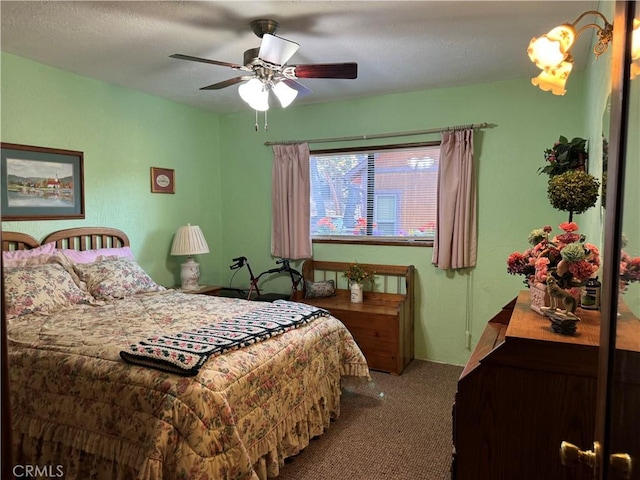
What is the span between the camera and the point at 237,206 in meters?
4.72

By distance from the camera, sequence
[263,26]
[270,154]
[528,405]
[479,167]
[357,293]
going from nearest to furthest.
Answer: [528,405]
[263,26]
[479,167]
[357,293]
[270,154]

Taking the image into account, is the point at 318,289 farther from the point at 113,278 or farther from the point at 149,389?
the point at 149,389

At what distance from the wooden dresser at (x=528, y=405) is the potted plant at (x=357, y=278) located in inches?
92.2

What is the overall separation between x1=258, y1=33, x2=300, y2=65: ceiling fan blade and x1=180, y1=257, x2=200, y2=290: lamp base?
7.60 ft

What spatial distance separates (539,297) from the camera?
170 cm

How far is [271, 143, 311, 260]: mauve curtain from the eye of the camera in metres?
4.21

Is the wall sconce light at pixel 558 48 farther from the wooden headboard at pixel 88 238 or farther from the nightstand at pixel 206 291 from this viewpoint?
the wooden headboard at pixel 88 238

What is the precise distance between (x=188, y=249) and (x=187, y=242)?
0.07m

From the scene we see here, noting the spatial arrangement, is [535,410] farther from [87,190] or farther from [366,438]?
[87,190]

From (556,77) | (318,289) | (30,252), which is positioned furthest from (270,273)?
(556,77)

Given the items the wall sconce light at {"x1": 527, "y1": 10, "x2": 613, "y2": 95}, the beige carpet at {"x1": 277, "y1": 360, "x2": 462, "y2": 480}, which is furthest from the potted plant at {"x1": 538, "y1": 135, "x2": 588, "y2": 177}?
the beige carpet at {"x1": 277, "y1": 360, "x2": 462, "y2": 480}

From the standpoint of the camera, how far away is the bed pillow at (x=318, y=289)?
13.2 feet

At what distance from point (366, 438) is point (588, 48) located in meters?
2.90

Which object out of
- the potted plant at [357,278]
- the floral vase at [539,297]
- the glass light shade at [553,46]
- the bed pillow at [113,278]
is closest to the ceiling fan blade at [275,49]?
the glass light shade at [553,46]
